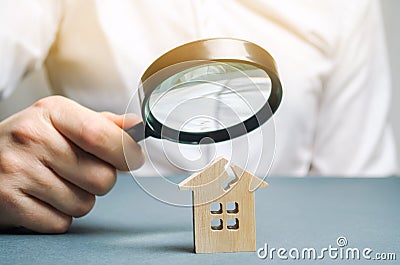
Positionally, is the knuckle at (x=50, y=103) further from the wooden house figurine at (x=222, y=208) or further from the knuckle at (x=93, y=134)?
the wooden house figurine at (x=222, y=208)

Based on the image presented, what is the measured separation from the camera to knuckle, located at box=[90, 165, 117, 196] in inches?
25.3

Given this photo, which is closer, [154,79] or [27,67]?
[154,79]

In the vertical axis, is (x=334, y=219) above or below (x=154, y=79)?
below

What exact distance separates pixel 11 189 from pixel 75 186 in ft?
0.19

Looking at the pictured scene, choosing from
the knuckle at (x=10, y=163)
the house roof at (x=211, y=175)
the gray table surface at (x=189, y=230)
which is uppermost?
the house roof at (x=211, y=175)

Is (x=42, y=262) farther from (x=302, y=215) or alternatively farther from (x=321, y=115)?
(x=321, y=115)

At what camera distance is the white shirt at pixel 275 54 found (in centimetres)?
118

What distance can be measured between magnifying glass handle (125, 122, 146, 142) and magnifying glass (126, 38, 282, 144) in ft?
0.04

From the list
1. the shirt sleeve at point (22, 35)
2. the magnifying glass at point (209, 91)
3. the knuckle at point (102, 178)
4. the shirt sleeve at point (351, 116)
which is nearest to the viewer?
the magnifying glass at point (209, 91)

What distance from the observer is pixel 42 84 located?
1560mm

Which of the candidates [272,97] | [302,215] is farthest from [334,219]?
[272,97]

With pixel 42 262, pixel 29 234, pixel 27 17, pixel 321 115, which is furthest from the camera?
pixel 321 115

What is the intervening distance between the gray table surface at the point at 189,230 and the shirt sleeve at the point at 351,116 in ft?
1.34

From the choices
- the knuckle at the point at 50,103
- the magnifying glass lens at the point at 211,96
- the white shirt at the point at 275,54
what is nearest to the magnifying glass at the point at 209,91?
the magnifying glass lens at the point at 211,96
